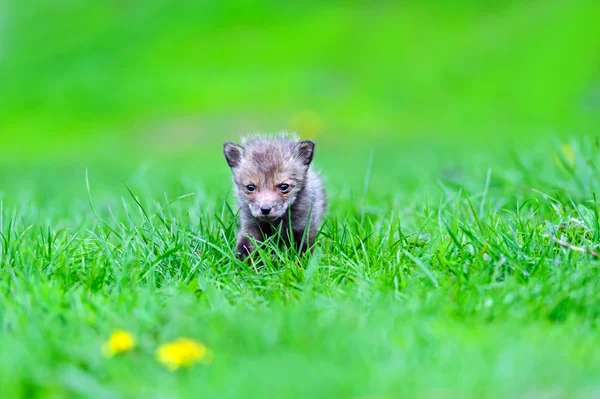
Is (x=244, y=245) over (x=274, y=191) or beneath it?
beneath

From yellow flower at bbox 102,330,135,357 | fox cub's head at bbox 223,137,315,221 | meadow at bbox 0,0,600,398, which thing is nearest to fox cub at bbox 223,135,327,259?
fox cub's head at bbox 223,137,315,221

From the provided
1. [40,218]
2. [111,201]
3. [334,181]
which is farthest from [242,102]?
[40,218]

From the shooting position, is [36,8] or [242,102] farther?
[36,8]

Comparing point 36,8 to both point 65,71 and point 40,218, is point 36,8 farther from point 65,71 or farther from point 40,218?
point 40,218

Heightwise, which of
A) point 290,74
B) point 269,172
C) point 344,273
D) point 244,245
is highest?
point 269,172

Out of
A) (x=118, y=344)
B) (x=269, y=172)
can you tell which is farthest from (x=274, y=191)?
(x=118, y=344)

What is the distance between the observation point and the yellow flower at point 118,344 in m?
3.01

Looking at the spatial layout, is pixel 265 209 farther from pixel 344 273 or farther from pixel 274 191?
pixel 344 273

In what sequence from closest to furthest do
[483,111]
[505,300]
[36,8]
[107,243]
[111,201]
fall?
[505,300] < [107,243] < [111,201] < [483,111] < [36,8]

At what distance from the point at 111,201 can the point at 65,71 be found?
15.1 m

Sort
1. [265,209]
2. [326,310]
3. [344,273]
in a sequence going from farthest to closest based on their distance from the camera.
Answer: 1. [265,209]
2. [344,273]
3. [326,310]

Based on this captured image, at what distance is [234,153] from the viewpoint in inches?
214

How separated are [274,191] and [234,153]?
20.9 inches

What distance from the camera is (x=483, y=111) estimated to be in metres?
16.4
